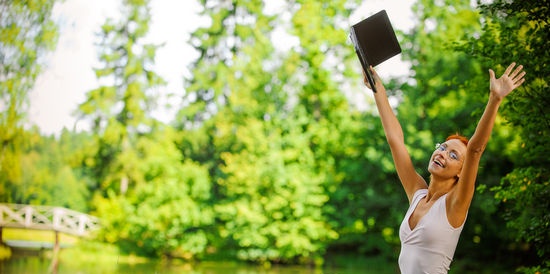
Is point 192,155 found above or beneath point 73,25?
beneath

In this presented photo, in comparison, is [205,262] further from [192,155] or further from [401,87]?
[401,87]

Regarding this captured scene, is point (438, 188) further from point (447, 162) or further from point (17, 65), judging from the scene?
point (17, 65)

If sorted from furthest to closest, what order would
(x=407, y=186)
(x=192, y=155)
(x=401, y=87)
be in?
1. (x=192, y=155)
2. (x=401, y=87)
3. (x=407, y=186)

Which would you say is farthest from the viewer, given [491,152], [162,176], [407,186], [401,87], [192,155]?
[192,155]

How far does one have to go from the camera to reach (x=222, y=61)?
36.2 feet

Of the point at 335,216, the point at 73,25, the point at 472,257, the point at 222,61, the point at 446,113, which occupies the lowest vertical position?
the point at 472,257

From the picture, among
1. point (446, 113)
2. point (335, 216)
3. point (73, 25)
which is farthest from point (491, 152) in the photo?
point (73, 25)

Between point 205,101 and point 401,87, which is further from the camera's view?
point 205,101

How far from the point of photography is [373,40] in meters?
1.37

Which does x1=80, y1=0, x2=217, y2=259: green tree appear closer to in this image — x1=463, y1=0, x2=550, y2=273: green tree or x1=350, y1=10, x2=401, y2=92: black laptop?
x1=463, y1=0, x2=550, y2=273: green tree

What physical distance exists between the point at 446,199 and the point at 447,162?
0.36 ft

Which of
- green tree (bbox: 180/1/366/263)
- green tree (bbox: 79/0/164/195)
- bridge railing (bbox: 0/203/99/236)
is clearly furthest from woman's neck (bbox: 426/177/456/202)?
bridge railing (bbox: 0/203/99/236)

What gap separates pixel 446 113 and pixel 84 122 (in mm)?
5955

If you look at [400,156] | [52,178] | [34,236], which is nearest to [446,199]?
[400,156]
